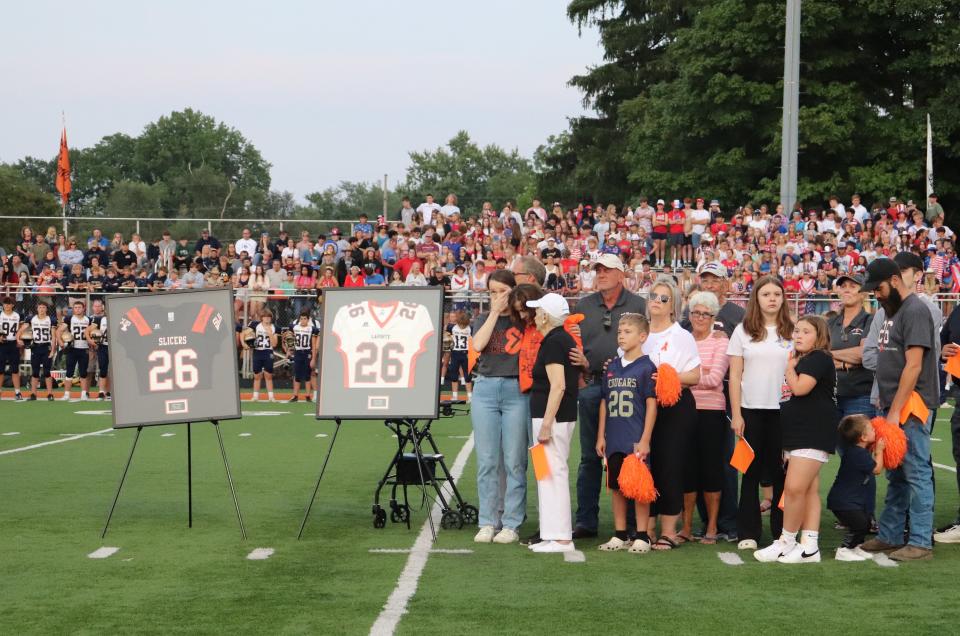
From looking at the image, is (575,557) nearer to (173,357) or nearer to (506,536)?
(506,536)

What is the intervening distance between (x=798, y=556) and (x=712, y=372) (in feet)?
4.97

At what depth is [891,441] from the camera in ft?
26.3

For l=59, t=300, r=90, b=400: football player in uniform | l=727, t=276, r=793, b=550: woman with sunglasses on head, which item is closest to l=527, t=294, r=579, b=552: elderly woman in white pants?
l=727, t=276, r=793, b=550: woman with sunglasses on head

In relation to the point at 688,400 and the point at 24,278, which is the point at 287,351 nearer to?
the point at 24,278

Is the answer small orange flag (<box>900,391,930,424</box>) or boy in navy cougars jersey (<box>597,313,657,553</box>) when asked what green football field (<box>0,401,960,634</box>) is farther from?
small orange flag (<box>900,391,930,424</box>)

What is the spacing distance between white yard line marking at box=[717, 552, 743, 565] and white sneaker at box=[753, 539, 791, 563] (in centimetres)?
13

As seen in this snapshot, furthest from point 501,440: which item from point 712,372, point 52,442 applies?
point 52,442

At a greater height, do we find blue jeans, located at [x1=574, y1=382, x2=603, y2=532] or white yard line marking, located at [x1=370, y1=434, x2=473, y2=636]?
blue jeans, located at [x1=574, y1=382, x2=603, y2=532]

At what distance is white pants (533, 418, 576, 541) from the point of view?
834 cm

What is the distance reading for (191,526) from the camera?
9.35 metres

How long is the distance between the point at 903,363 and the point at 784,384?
80 cm

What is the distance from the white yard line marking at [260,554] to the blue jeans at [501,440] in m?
1.58

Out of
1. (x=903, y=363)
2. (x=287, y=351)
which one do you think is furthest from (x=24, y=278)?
(x=903, y=363)

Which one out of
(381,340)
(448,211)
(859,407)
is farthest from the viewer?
(448,211)
